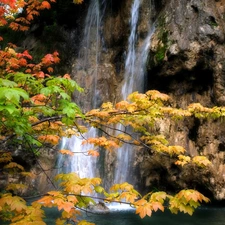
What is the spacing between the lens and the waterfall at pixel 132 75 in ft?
39.3

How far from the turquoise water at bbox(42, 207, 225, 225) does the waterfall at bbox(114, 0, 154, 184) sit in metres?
2.86

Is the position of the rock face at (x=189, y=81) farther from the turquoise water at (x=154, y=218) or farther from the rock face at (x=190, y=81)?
the turquoise water at (x=154, y=218)

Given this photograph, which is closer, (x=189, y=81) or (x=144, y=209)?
(x=144, y=209)

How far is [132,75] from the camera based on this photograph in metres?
13.2

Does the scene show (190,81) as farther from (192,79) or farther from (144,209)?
(144,209)

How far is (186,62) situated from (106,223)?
6757mm

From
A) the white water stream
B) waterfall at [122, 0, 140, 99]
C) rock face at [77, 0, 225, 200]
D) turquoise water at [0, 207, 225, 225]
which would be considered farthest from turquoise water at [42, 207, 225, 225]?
waterfall at [122, 0, 140, 99]

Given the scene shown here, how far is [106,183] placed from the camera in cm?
1202

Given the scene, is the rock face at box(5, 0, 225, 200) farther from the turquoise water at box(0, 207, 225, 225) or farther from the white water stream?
the turquoise water at box(0, 207, 225, 225)

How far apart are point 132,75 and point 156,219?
697 cm

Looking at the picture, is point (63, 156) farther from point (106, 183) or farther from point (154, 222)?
point (154, 222)

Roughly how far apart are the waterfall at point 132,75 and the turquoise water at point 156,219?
286cm

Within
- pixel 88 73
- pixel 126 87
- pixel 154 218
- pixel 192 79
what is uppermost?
pixel 88 73

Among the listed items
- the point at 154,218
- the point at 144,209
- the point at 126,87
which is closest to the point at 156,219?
the point at 154,218
